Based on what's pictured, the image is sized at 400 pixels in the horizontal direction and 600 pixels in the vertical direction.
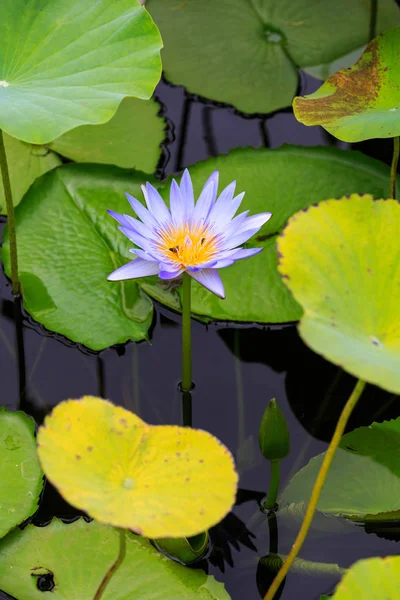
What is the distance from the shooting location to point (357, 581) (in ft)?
3.76

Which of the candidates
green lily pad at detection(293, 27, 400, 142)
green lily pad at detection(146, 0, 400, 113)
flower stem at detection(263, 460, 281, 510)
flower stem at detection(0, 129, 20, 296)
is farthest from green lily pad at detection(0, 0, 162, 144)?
flower stem at detection(263, 460, 281, 510)

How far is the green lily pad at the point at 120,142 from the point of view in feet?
8.09

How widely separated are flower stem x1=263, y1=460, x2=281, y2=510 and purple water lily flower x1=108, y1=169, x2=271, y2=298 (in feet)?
1.42

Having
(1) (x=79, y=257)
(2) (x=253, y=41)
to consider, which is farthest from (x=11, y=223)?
(2) (x=253, y=41)

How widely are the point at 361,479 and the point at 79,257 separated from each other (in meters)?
1.03

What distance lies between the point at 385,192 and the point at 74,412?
4.41 feet

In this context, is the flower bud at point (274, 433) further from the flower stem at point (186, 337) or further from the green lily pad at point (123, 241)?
the green lily pad at point (123, 241)

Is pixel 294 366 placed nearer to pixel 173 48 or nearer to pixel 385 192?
pixel 385 192

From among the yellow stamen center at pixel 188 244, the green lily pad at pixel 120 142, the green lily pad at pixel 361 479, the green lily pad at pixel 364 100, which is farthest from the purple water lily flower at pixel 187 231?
the green lily pad at pixel 120 142

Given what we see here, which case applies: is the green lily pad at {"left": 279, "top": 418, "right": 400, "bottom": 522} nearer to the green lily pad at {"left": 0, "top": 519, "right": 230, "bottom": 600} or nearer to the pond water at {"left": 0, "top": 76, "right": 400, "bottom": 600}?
the pond water at {"left": 0, "top": 76, "right": 400, "bottom": 600}

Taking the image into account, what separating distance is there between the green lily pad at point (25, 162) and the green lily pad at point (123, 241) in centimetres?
14

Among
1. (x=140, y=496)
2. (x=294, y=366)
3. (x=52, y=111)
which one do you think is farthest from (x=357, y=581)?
(x=52, y=111)

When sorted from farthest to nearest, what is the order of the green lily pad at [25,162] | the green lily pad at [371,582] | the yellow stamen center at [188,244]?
the green lily pad at [25,162] < the yellow stamen center at [188,244] < the green lily pad at [371,582]

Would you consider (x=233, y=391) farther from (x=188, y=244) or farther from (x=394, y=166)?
(x=394, y=166)
